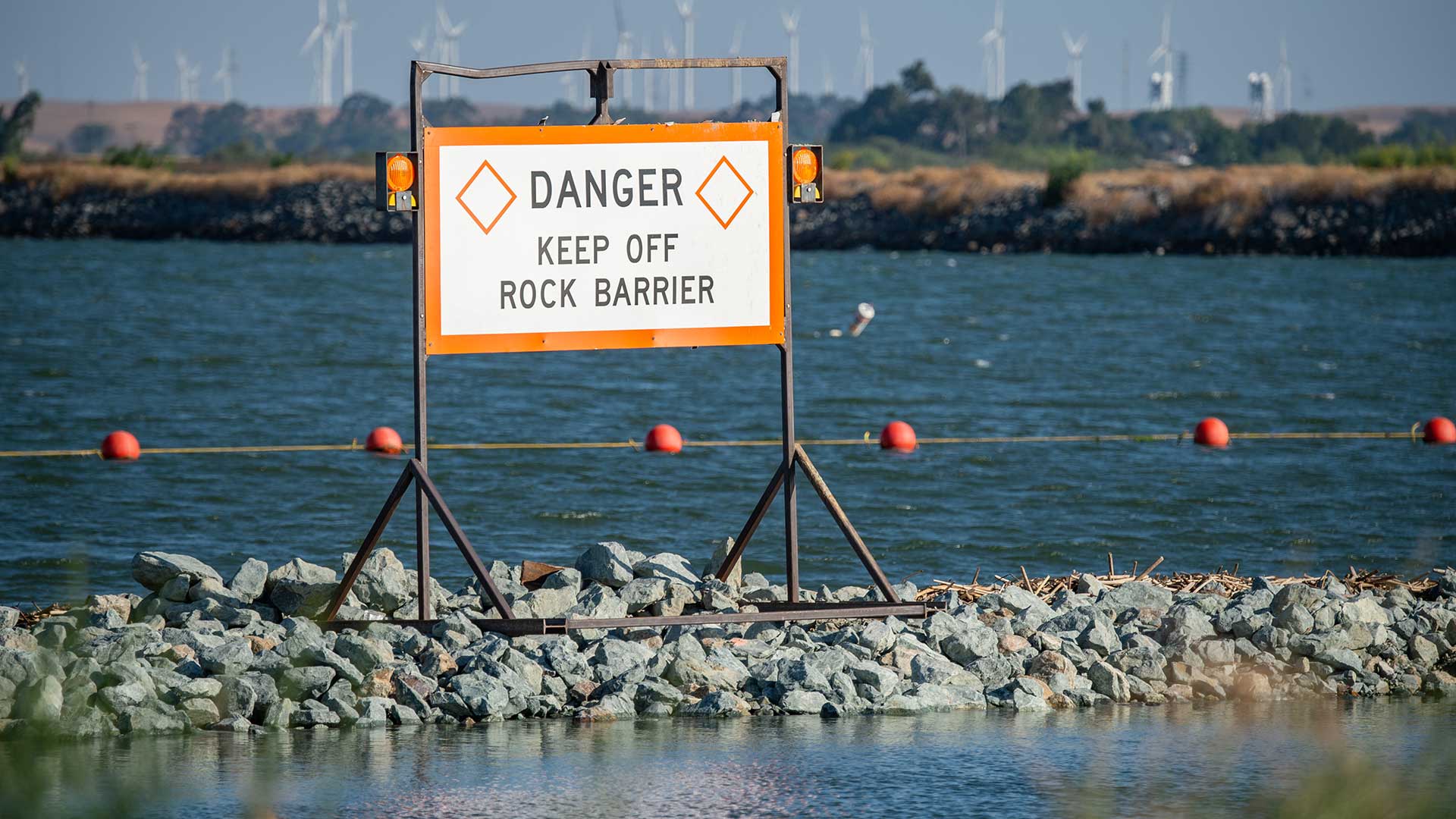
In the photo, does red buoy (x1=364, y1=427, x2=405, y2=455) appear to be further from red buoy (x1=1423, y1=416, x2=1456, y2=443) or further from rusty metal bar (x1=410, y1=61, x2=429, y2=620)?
red buoy (x1=1423, y1=416, x2=1456, y2=443)

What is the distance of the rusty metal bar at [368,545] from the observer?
9.02m

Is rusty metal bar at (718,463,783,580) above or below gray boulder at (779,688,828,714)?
above

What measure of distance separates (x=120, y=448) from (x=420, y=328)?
1080cm

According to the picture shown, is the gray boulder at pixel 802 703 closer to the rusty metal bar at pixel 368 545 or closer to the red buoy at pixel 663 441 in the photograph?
the rusty metal bar at pixel 368 545

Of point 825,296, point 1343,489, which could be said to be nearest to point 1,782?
point 1343,489

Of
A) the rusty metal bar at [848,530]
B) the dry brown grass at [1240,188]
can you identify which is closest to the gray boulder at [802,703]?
the rusty metal bar at [848,530]

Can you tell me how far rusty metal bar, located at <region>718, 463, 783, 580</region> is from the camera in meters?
9.57

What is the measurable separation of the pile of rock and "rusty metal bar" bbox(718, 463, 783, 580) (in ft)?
0.41

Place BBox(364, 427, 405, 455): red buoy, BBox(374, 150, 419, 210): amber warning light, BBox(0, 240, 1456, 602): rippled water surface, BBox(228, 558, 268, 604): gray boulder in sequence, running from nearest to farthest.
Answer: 1. BBox(374, 150, 419, 210): amber warning light
2. BBox(228, 558, 268, 604): gray boulder
3. BBox(0, 240, 1456, 602): rippled water surface
4. BBox(364, 427, 405, 455): red buoy

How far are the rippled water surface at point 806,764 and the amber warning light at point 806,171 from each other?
9.88 ft

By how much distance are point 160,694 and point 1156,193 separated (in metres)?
79.9

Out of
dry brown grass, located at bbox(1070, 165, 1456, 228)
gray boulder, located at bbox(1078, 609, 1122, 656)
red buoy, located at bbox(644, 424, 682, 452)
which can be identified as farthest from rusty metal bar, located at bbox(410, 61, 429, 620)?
dry brown grass, located at bbox(1070, 165, 1456, 228)

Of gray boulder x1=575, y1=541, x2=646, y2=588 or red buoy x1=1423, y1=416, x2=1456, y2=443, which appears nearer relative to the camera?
gray boulder x1=575, y1=541, x2=646, y2=588

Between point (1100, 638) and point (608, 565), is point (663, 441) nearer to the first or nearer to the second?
point (608, 565)
